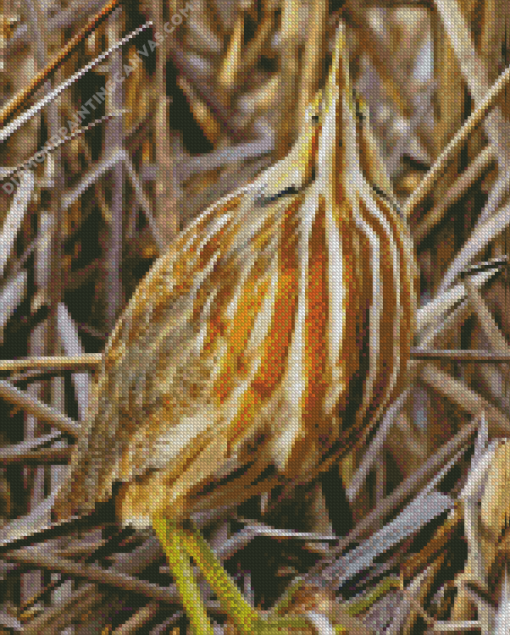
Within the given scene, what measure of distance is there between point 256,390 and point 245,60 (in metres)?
0.84

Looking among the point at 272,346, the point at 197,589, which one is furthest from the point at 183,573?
the point at 272,346

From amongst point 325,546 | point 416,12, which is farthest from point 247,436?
point 416,12

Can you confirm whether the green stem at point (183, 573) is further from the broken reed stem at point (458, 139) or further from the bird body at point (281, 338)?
the broken reed stem at point (458, 139)

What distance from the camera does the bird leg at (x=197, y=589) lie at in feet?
2.56

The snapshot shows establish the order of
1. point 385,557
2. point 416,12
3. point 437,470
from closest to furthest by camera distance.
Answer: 1. point 385,557
2. point 437,470
3. point 416,12

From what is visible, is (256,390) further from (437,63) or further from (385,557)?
(437,63)

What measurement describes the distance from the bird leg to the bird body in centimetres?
3

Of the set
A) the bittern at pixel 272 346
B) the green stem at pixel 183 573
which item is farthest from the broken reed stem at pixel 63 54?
the green stem at pixel 183 573

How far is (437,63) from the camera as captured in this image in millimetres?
1128

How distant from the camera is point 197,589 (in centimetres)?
79

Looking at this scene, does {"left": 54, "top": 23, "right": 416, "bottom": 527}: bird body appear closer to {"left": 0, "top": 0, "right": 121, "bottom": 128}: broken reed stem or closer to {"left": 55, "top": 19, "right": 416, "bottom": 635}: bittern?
{"left": 55, "top": 19, "right": 416, "bottom": 635}: bittern

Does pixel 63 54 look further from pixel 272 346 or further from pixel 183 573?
pixel 183 573

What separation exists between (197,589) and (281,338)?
240 millimetres

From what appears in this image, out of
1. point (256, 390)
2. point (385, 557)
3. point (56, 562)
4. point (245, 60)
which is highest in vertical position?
point (245, 60)
